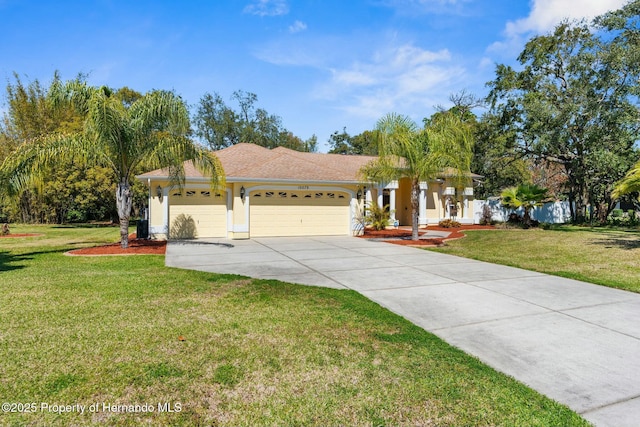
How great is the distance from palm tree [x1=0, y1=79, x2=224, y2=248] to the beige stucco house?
3.00 meters

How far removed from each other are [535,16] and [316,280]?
66.0ft

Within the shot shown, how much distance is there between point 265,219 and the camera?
53.3ft

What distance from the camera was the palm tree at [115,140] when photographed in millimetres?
10227

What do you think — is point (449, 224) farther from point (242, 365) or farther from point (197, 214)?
point (242, 365)

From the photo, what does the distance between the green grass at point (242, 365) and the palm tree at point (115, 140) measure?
228 inches

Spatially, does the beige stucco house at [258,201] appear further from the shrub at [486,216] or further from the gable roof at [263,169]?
the shrub at [486,216]

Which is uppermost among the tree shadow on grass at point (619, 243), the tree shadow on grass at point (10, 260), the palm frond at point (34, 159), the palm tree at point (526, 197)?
the palm frond at point (34, 159)

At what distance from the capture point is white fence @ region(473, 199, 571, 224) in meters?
23.3

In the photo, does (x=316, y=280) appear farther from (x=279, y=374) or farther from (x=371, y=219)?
(x=371, y=219)

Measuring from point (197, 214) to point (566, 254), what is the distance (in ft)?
44.9

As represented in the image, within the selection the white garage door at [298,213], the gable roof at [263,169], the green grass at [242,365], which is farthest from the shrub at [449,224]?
the green grass at [242,365]

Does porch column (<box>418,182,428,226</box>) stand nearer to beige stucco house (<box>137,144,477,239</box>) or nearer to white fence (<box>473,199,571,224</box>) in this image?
beige stucco house (<box>137,144,477,239</box>)

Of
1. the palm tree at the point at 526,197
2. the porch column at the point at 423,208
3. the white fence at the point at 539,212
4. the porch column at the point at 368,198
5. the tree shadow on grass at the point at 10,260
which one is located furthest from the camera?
the white fence at the point at 539,212

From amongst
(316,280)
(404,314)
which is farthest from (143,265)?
(404,314)
